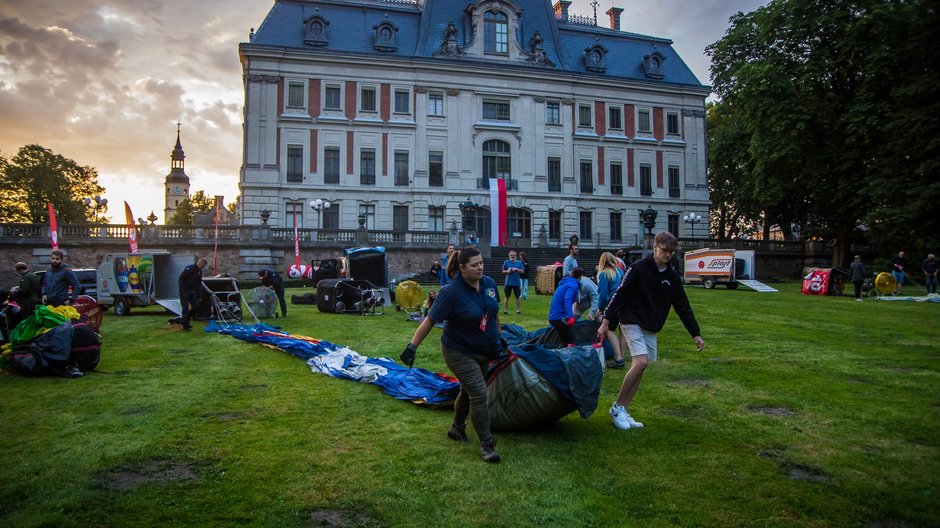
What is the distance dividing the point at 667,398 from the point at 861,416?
2069 mm

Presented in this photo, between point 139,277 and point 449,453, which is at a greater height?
point 139,277

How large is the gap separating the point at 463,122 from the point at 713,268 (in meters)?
22.3

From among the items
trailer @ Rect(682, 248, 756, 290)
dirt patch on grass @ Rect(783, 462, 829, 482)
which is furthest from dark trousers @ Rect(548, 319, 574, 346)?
trailer @ Rect(682, 248, 756, 290)

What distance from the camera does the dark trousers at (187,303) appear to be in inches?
586

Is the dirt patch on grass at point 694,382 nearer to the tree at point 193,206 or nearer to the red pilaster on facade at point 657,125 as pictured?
the red pilaster on facade at point 657,125

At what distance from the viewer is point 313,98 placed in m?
43.7

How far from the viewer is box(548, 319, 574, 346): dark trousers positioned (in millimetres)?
9250

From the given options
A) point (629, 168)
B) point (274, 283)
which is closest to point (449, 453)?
point (274, 283)

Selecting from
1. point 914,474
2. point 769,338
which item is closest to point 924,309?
point 769,338

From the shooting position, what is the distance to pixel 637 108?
50406 millimetres

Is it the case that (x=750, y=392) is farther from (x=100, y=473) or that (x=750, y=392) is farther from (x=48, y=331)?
(x=48, y=331)

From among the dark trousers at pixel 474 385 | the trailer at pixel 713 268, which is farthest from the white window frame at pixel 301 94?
the dark trousers at pixel 474 385

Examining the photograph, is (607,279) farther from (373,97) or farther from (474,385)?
(373,97)

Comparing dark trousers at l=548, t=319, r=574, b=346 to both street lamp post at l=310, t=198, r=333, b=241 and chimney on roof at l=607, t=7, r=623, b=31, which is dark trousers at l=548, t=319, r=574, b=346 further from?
chimney on roof at l=607, t=7, r=623, b=31
